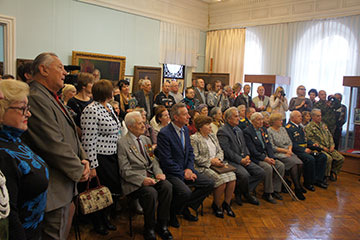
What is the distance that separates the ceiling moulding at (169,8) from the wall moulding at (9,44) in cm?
208

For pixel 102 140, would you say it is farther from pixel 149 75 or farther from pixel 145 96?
pixel 149 75

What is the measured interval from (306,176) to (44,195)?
4.95 metres

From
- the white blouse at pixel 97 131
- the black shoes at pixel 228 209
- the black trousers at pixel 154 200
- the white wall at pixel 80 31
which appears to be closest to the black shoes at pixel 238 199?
the black shoes at pixel 228 209

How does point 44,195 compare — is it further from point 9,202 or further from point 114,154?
point 114,154

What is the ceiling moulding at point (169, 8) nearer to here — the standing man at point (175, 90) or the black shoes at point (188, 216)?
the standing man at point (175, 90)

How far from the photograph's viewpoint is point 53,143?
7.10 ft

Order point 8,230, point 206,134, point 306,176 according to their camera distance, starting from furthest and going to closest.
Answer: point 306,176, point 206,134, point 8,230

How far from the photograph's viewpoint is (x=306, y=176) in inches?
219

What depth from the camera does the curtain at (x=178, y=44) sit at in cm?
1016

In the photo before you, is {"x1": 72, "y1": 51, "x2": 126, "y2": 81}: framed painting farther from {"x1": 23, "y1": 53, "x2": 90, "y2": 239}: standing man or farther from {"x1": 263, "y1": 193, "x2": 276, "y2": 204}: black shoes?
{"x1": 23, "y1": 53, "x2": 90, "y2": 239}: standing man

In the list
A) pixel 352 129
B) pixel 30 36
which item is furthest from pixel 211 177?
pixel 30 36

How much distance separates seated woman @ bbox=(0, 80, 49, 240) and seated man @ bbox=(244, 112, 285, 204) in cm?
376

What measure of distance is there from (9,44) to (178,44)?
18.1 feet

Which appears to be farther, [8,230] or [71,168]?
[71,168]
